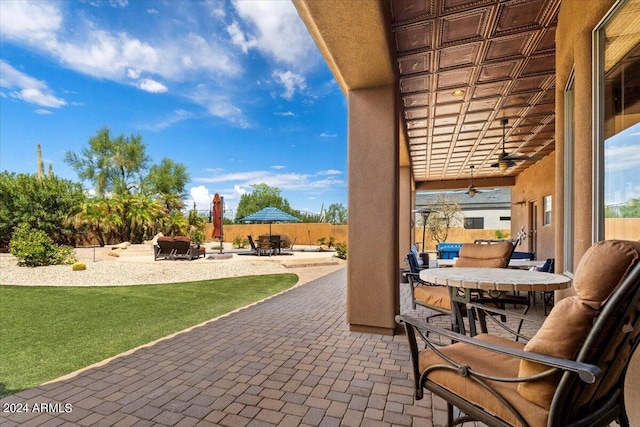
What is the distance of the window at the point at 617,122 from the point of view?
184 cm

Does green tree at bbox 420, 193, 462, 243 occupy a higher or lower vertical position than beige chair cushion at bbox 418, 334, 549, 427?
higher

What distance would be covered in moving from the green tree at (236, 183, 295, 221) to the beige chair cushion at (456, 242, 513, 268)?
31.3 m

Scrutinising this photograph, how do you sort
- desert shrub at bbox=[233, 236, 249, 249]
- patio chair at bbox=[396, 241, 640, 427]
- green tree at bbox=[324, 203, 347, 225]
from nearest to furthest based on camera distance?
1. patio chair at bbox=[396, 241, 640, 427]
2. desert shrub at bbox=[233, 236, 249, 249]
3. green tree at bbox=[324, 203, 347, 225]

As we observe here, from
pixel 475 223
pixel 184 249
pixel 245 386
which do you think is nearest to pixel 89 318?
pixel 245 386

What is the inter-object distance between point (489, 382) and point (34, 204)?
1613 centimetres

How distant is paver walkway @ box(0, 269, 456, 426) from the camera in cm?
183

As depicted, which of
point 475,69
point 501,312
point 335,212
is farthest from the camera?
point 335,212

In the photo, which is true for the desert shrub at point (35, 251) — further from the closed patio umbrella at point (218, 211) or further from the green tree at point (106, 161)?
the green tree at point (106, 161)

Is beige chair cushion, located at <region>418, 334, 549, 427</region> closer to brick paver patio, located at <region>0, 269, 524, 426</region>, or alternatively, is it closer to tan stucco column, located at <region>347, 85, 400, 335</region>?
brick paver patio, located at <region>0, 269, 524, 426</region>

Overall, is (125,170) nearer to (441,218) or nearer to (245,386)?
(441,218)

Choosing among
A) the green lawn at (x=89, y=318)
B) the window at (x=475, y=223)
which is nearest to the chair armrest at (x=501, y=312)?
the green lawn at (x=89, y=318)

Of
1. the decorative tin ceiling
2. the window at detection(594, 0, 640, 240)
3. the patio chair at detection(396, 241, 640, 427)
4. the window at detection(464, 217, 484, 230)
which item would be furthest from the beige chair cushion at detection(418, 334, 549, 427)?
the window at detection(464, 217, 484, 230)

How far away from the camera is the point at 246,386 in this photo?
221 centimetres


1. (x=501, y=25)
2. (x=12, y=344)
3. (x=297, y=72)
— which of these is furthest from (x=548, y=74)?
(x=297, y=72)
